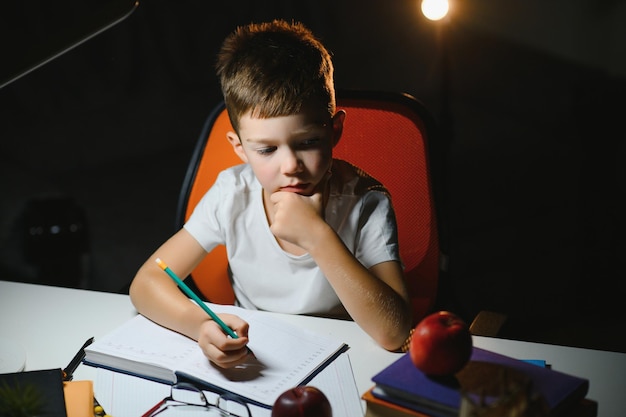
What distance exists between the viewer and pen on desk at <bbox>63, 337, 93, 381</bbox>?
44.5 inches

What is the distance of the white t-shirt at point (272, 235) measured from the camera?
145cm

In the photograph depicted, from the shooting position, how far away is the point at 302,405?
2.91 ft

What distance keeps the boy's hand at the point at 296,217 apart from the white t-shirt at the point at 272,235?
0.45 ft

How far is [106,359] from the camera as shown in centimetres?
115

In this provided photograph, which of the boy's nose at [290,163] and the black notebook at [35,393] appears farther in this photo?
the boy's nose at [290,163]

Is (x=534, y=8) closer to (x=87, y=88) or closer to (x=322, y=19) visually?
(x=322, y=19)

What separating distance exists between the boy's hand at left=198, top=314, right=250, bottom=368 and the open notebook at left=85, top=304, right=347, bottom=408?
0.5 inches

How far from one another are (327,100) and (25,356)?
2.23 feet

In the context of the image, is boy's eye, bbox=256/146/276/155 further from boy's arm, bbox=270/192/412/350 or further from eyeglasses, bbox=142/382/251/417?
eyeglasses, bbox=142/382/251/417

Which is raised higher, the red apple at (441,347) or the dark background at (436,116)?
the dark background at (436,116)

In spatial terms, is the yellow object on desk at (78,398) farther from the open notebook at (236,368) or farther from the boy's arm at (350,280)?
the boy's arm at (350,280)

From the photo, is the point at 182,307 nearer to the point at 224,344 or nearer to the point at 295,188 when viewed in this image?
the point at 224,344

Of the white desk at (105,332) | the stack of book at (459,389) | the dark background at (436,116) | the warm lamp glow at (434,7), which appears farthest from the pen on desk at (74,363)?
the dark background at (436,116)

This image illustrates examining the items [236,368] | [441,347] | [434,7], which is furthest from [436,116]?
[441,347]
